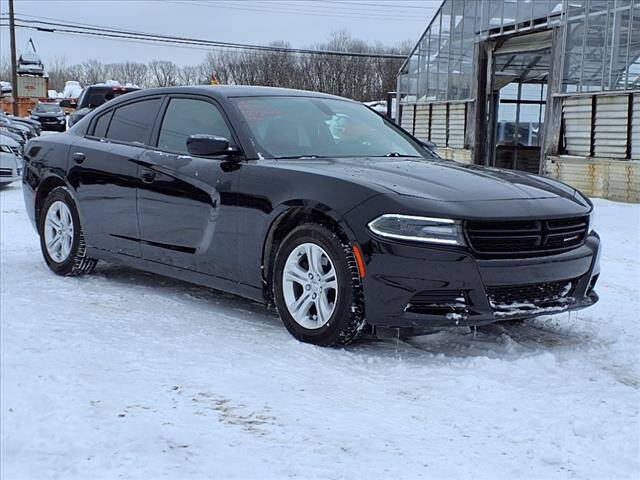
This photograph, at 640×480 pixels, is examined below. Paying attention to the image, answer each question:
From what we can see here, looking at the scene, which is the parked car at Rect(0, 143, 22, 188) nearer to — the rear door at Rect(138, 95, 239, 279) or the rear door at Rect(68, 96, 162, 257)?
the rear door at Rect(68, 96, 162, 257)

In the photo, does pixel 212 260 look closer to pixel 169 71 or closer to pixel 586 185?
pixel 586 185

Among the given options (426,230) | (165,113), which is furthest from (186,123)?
(426,230)

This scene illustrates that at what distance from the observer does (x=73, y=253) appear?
5.97m

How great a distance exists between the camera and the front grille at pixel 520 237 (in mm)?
3824

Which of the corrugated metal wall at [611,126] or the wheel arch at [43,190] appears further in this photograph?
the corrugated metal wall at [611,126]

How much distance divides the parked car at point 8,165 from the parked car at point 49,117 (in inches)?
936

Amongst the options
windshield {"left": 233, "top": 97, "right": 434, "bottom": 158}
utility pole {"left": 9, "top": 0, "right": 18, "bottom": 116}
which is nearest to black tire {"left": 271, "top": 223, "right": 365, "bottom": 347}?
windshield {"left": 233, "top": 97, "right": 434, "bottom": 158}

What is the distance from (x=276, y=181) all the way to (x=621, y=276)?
3749 millimetres

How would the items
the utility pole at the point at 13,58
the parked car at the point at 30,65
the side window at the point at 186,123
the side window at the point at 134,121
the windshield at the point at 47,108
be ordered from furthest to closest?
1. the parked car at the point at 30,65
2. the utility pole at the point at 13,58
3. the windshield at the point at 47,108
4. the side window at the point at 134,121
5. the side window at the point at 186,123

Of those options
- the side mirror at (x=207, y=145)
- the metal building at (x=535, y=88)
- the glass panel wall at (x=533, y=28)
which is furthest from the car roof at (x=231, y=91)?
the glass panel wall at (x=533, y=28)

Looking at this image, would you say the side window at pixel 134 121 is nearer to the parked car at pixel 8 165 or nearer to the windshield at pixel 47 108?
the parked car at pixel 8 165

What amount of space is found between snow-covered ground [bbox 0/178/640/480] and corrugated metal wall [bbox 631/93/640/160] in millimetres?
9897

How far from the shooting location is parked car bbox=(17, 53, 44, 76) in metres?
50.9

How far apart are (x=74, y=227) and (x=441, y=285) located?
3318 millimetres
